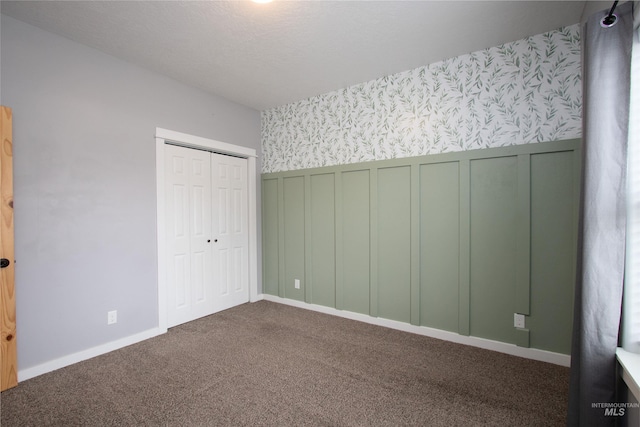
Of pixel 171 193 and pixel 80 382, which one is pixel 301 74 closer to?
pixel 171 193

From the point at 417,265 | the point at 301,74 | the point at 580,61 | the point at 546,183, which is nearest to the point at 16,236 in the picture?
the point at 301,74

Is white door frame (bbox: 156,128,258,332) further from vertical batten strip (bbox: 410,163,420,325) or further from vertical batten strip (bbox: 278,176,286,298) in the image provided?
vertical batten strip (bbox: 410,163,420,325)

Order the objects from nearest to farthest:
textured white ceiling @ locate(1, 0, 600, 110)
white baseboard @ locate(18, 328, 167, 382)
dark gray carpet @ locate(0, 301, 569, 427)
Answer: dark gray carpet @ locate(0, 301, 569, 427)
textured white ceiling @ locate(1, 0, 600, 110)
white baseboard @ locate(18, 328, 167, 382)

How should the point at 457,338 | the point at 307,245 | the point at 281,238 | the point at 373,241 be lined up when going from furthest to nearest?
1. the point at 281,238
2. the point at 307,245
3. the point at 373,241
4. the point at 457,338

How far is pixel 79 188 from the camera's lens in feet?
8.28

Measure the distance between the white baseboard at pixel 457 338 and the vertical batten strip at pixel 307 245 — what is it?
19cm

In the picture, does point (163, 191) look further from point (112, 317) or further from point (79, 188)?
point (112, 317)

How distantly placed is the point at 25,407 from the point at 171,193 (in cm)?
198

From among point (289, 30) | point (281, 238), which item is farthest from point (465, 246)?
point (289, 30)

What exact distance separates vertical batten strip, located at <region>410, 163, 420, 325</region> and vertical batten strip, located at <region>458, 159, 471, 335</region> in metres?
0.40

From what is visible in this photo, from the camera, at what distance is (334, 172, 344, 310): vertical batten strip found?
3545 millimetres

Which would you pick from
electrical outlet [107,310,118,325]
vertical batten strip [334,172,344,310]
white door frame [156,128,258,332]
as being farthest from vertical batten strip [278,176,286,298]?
electrical outlet [107,310,118,325]

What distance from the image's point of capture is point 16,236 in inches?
86.4

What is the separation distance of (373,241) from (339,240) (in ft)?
1.46
